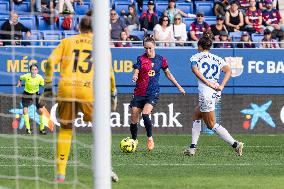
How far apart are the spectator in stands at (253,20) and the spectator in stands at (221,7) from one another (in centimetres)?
63

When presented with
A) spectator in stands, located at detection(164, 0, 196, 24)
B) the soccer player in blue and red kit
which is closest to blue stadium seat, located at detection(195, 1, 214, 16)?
spectator in stands, located at detection(164, 0, 196, 24)

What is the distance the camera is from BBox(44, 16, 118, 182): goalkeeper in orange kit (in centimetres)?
1202

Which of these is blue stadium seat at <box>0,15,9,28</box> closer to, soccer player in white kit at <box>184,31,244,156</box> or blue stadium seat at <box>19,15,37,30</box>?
blue stadium seat at <box>19,15,37,30</box>

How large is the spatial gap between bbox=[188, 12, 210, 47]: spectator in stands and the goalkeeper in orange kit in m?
11.4

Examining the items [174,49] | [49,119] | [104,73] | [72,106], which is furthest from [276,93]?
[104,73]

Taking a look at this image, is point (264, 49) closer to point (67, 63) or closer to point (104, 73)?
point (67, 63)

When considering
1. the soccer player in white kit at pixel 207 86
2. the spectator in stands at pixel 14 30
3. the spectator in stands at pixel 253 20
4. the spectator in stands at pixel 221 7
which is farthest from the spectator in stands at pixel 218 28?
the soccer player in white kit at pixel 207 86

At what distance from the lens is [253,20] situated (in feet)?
81.5

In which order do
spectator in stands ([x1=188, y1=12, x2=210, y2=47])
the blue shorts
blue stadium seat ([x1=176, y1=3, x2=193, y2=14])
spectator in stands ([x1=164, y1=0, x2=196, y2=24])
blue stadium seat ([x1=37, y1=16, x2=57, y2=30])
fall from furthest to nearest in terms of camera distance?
1. blue stadium seat ([x1=176, y1=3, x2=193, y2=14])
2. spectator in stands ([x1=164, y1=0, x2=196, y2=24])
3. spectator in stands ([x1=188, y1=12, x2=210, y2=47])
4. blue stadium seat ([x1=37, y1=16, x2=57, y2=30])
5. the blue shorts

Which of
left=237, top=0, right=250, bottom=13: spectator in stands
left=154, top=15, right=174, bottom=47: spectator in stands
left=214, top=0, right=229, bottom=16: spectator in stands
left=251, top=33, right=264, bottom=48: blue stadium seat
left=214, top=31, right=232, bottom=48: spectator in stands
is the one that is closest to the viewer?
left=154, top=15, right=174, bottom=47: spectator in stands

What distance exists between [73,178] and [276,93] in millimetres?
11728

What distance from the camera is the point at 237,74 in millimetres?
23562

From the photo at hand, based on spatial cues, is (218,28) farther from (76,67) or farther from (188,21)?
Answer: (76,67)

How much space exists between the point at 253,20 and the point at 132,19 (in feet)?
9.94
